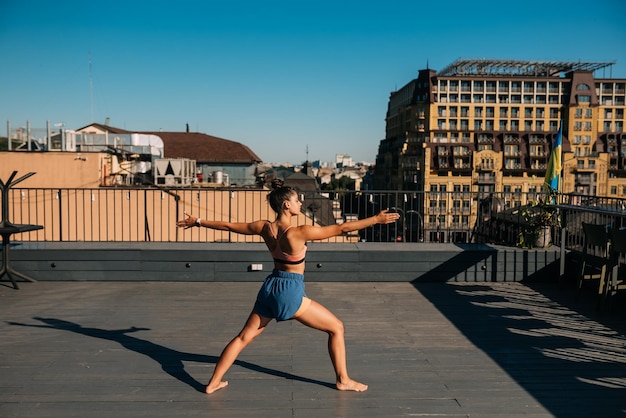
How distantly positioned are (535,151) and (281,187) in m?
95.2

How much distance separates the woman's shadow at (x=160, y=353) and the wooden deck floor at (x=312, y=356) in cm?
2

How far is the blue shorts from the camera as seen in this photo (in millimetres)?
4055

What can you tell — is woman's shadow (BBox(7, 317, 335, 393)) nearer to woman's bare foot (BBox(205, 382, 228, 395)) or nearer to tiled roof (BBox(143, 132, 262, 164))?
woman's bare foot (BBox(205, 382, 228, 395))

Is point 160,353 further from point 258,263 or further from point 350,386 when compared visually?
point 258,263

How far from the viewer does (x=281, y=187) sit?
14.3 ft

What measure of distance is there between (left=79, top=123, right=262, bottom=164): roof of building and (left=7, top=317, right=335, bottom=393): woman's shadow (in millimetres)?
42534

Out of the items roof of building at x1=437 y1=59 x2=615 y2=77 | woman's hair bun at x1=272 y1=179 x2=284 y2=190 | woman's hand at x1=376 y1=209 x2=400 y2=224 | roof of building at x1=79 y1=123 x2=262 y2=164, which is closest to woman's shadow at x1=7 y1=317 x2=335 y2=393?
woman's hand at x1=376 y1=209 x2=400 y2=224

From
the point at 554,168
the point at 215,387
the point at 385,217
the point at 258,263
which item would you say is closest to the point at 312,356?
the point at 215,387

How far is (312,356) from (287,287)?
139 centimetres

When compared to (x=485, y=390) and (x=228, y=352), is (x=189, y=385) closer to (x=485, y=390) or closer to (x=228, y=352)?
(x=228, y=352)

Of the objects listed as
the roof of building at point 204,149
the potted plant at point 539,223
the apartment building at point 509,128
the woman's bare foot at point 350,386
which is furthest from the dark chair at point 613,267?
the apartment building at point 509,128

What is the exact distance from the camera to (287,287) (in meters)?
4.06

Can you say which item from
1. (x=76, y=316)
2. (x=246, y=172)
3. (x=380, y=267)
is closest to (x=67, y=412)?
(x=76, y=316)

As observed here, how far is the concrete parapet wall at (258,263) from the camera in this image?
8578mm
